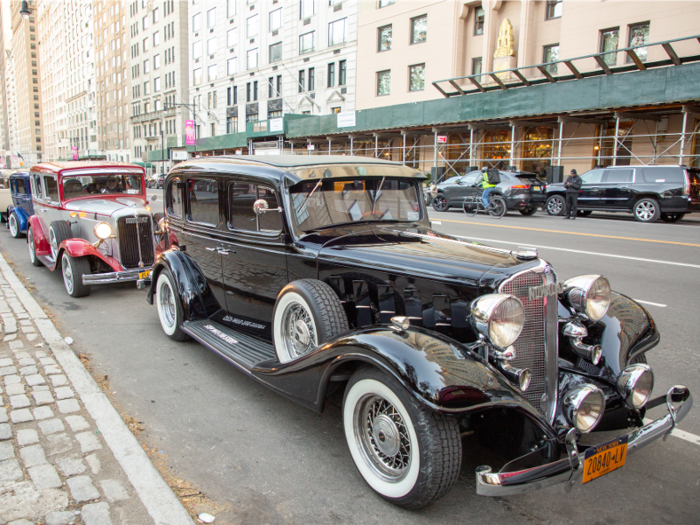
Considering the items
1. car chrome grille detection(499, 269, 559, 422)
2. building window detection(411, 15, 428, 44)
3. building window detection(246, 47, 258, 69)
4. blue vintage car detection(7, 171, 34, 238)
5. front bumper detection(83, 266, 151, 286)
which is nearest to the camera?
car chrome grille detection(499, 269, 559, 422)

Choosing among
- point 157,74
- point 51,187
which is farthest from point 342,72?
point 157,74

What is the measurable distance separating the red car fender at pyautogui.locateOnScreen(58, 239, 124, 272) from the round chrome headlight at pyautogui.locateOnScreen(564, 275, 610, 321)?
19.7 ft

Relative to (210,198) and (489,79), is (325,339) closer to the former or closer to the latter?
(210,198)

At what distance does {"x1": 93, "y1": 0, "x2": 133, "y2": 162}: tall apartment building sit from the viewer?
78375 mm

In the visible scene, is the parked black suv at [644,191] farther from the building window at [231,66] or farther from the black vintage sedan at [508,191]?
the building window at [231,66]

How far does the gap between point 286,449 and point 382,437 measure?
2.60ft

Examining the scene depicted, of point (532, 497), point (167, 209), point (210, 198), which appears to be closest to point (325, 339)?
point (532, 497)

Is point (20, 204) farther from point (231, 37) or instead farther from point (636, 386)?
point (231, 37)

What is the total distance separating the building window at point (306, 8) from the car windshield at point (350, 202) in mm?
41379

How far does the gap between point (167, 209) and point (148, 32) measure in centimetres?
7480

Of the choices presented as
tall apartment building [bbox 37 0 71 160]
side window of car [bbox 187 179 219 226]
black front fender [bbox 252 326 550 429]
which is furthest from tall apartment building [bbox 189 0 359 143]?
tall apartment building [bbox 37 0 71 160]

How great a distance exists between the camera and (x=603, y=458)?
7.79 ft

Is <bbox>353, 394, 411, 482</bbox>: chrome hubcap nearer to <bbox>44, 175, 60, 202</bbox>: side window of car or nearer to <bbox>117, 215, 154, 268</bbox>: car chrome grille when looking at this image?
<bbox>117, 215, 154, 268</bbox>: car chrome grille

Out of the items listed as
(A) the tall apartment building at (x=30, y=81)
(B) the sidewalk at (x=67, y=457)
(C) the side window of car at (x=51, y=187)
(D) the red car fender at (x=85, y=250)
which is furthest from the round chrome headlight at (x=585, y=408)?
(A) the tall apartment building at (x=30, y=81)
